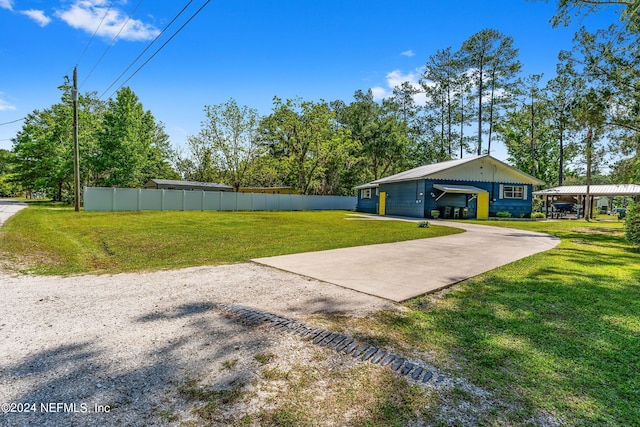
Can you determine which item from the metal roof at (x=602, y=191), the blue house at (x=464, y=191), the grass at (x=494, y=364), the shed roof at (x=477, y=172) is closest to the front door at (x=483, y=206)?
the blue house at (x=464, y=191)

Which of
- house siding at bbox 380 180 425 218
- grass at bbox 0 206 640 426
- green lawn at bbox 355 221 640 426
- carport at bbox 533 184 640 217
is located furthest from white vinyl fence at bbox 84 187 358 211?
green lawn at bbox 355 221 640 426

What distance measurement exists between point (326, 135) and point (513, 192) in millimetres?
17715

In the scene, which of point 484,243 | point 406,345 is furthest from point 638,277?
point 406,345

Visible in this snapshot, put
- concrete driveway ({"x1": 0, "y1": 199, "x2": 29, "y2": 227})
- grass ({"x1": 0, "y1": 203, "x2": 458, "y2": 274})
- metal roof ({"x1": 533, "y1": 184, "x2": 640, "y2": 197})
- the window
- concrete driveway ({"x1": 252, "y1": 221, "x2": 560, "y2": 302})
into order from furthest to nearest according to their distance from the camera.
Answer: metal roof ({"x1": 533, "y1": 184, "x2": 640, "y2": 197}) → the window → concrete driveway ({"x1": 0, "y1": 199, "x2": 29, "y2": 227}) → grass ({"x1": 0, "y1": 203, "x2": 458, "y2": 274}) → concrete driveway ({"x1": 252, "y1": 221, "x2": 560, "y2": 302})

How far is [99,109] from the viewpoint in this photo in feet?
122

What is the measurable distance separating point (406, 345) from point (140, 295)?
3232mm

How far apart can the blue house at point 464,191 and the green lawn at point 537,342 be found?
16.2 metres

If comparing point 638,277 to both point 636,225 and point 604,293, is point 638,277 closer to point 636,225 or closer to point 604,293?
point 604,293

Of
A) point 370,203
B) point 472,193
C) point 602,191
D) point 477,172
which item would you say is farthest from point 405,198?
point 602,191

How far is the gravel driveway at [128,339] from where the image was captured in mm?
1852

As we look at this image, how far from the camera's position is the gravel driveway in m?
1.85

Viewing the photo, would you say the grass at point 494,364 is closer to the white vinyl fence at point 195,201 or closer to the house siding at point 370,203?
the white vinyl fence at point 195,201

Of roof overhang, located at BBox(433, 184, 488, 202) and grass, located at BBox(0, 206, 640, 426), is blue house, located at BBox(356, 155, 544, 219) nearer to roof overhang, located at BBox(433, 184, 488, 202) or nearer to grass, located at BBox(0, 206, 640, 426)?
roof overhang, located at BBox(433, 184, 488, 202)

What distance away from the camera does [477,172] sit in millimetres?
22406
